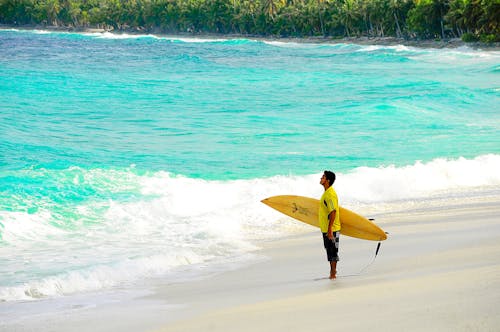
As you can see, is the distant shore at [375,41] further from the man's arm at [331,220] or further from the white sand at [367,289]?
the man's arm at [331,220]

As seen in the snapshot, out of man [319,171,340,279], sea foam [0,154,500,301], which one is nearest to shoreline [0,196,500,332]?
man [319,171,340,279]

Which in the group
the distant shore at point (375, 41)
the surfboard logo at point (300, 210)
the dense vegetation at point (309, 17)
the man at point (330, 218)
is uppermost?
the man at point (330, 218)

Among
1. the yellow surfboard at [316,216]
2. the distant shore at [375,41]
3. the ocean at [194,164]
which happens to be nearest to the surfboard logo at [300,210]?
the yellow surfboard at [316,216]

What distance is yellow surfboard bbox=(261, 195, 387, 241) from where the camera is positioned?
976cm

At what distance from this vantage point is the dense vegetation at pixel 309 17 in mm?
89312

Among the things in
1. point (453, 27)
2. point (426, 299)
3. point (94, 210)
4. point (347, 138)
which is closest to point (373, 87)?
point (347, 138)

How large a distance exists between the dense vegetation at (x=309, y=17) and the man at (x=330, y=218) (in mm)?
75557

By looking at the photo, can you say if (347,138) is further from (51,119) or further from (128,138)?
(51,119)

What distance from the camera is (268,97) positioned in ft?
135

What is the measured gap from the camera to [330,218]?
8.66 m

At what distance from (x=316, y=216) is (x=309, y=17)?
127627mm

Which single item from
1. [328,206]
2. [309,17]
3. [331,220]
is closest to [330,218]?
[331,220]

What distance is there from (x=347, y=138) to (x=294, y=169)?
6.54 m

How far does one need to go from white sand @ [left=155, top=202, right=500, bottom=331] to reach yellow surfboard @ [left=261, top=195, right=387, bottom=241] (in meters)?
0.36
